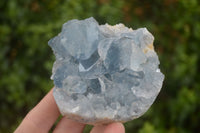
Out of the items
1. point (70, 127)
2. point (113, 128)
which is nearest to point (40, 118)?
point (70, 127)

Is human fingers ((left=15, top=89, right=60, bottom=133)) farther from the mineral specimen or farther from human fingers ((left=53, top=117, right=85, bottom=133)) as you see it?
the mineral specimen

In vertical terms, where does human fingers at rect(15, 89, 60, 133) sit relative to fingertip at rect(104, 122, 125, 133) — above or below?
below

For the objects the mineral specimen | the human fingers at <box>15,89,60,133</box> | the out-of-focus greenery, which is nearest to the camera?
the mineral specimen

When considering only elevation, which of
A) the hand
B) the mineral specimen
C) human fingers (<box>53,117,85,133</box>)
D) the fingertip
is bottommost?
human fingers (<box>53,117,85,133</box>)

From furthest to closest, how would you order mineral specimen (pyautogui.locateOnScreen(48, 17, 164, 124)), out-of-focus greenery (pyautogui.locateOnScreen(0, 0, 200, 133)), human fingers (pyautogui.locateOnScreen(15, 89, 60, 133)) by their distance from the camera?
1. out-of-focus greenery (pyautogui.locateOnScreen(0, 0, 200, 133))
2. human fingers (pyautogui.locateOnScreen(15, 89, 60, 133))
3. mineral specimen (pyautogui.locateOnScreen(48, 17, 164, 124))

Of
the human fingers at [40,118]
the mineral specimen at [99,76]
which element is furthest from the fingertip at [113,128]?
the human fingers at [40,118]

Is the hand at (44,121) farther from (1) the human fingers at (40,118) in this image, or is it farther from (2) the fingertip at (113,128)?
(2) the fingertip at (113,128)

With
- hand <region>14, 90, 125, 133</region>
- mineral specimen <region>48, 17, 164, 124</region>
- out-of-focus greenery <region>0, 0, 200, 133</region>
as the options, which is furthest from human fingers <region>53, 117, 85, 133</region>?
out-of-focus greenery <region>0, 0, 200, 133</region>

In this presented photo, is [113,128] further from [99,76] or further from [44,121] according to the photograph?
[44,121]
